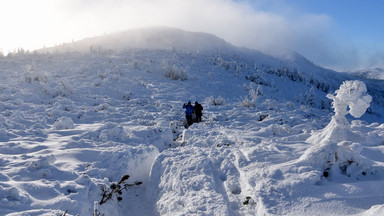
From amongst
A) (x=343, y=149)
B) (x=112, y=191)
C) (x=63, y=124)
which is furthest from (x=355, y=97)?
(x=63, y=124)

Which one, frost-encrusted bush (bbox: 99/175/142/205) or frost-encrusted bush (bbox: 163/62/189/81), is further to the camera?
frost-encrusted bush (bbox: 163/62/189/81)

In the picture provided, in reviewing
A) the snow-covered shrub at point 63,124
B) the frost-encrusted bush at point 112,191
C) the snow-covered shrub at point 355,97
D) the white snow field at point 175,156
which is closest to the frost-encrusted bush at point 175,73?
the white snow field at point 175,156

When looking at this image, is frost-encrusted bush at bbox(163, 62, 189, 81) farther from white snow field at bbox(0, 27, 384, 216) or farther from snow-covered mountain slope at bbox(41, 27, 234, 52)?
snow-covered mountain slope at bbox(41, 27, 234, 52)

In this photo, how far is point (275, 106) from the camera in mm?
12570

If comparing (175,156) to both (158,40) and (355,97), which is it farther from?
(158,40)

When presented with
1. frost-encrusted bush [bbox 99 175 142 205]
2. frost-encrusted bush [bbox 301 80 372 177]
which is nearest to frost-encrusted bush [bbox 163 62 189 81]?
frost-encrusted bush [bbox 301 80 372 177]

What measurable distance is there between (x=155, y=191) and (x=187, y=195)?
814mm

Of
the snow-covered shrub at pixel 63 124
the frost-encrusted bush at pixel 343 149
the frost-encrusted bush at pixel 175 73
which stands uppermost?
the frost-encrusted bush at pixel 175 73

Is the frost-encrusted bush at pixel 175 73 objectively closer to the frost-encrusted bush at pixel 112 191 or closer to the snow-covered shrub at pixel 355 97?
the snow-covered shrub at pixel 355 97

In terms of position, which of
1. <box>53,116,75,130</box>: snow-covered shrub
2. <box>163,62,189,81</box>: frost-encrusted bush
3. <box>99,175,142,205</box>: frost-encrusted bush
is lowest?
<box>99,175,142,205</box>: frost-encrusted bush

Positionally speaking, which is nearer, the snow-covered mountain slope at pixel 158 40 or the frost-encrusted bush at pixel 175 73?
the frost-encrusted bush at pixel 175 73

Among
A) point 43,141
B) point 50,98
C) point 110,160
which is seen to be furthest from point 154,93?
point 110,160

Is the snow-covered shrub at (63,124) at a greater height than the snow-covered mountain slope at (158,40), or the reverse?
the snow-covered mountain slope at (158,40)

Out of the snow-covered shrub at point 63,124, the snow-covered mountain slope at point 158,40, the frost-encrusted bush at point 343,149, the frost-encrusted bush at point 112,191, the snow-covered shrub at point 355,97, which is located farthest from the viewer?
the snow-covered mountain slope at point 158,40
